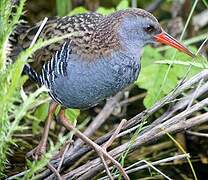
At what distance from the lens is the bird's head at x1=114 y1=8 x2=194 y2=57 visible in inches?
103

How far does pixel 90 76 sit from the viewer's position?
261 cm

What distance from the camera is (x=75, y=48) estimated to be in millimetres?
2668

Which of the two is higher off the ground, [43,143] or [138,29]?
[138,29]

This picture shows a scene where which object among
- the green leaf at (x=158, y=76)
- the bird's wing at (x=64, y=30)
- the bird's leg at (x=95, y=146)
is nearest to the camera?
the bird's leg at (x=95, y=146)

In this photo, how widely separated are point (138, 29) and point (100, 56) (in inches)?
6.8

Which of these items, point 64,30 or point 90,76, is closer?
point 90,76

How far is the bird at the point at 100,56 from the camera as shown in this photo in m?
2.60

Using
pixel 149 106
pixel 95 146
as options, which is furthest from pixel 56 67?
pixel 149 106

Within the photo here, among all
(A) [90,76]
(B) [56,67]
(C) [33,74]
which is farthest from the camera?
(C) [33,74]

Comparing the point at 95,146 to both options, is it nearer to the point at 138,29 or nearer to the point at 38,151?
the point at 38,151

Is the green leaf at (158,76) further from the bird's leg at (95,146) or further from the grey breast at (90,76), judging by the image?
Result: the grey breast at (90,76)

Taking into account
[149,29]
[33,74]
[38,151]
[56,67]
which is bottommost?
[38,151]

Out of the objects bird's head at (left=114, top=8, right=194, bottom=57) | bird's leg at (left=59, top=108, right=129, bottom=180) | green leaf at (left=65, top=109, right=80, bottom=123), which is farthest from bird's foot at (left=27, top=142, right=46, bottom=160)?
bird's head at (left=114, top=8, right=194, bottom=57)

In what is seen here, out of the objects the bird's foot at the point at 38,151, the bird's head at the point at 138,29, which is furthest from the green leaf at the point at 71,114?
the bird's head at the point at 138,29
